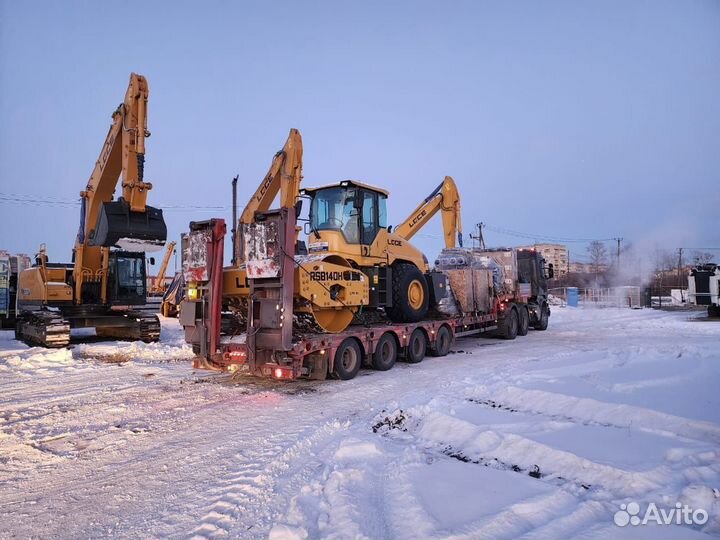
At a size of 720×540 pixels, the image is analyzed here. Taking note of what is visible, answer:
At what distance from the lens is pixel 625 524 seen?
11.4ft

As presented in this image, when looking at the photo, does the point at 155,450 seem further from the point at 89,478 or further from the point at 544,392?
the point at 544,392

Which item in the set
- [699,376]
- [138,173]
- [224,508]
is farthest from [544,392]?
[138,173]

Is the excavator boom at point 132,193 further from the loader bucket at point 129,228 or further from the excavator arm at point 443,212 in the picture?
the excavator arm at point 443,212

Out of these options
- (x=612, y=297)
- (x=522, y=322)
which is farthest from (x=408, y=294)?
(x=612, y=297)

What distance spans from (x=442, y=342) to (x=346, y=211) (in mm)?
4453

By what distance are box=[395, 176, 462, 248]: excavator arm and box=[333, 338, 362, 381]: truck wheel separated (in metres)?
6.34

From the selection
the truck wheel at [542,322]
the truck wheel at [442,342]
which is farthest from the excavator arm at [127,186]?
the truck wheel at [542,322]

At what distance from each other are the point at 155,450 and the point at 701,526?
506 cm

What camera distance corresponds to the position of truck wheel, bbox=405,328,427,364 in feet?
37.0

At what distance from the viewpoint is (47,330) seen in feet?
43.2

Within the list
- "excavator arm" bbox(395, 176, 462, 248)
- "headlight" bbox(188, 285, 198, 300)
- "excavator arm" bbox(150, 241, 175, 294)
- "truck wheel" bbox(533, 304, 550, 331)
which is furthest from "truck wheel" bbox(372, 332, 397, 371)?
"excavator arm" bbox(150, 241, 175, 294)

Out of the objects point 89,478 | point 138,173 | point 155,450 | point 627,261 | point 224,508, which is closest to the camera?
point 224,508

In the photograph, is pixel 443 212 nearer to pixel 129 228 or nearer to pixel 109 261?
pixel 129 228

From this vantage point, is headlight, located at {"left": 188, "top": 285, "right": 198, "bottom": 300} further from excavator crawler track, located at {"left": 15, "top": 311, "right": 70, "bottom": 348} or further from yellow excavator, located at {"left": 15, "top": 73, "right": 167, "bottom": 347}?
excavator crawler track, located at {"left": 15, "top": 311, "right": 70, "bottom": 348}
